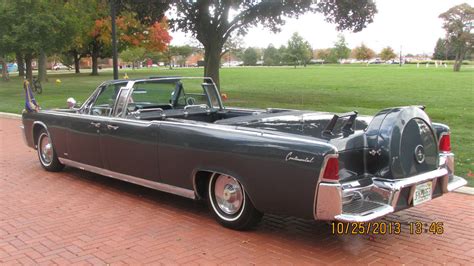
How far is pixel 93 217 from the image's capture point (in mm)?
5449

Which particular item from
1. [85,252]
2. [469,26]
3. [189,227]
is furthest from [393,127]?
[469,26]

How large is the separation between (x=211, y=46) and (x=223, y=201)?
14.9 metres

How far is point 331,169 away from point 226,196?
1312 mm

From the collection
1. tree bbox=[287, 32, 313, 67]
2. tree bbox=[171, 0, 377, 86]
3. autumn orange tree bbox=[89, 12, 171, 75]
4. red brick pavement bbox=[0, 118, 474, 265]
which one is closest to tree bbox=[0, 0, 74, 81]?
tree bbox=[171, 0, 377, 86]

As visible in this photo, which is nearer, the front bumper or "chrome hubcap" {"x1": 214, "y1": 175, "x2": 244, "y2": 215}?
the front bumper

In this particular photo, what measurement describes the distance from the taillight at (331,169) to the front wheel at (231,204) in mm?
974

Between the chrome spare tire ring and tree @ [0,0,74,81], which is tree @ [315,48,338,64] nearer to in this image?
tree @ [0,0,74,81]

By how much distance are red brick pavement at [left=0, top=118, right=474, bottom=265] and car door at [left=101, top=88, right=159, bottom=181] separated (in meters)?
0.43

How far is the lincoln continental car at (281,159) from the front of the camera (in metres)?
4.17

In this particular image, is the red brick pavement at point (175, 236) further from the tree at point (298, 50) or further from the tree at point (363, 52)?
the tree at point (363, 52)

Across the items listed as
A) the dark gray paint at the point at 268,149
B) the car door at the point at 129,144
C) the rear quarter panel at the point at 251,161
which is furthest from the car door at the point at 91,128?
the rear quarter panel at the point at 251,161

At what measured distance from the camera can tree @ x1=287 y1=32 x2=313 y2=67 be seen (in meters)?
111

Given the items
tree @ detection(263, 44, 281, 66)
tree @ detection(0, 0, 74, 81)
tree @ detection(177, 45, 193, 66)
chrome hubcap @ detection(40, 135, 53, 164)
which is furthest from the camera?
tree @ detection(263, 44, 281, 66)

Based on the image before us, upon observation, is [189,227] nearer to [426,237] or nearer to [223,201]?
[223,201]
